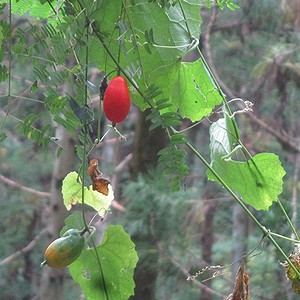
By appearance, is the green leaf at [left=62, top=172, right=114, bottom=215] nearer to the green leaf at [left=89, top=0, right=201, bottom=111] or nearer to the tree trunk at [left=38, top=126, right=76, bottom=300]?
the green leaf at [left=89, top=0, right=201, bottom=111]

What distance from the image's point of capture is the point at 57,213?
7.07 ft

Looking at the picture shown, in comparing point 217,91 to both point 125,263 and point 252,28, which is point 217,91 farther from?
point 252,28

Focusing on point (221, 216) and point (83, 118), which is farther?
point (221, 216)

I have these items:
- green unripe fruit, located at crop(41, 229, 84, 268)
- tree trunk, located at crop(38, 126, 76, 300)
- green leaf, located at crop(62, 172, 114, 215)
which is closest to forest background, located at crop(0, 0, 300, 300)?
tree trunk, located at crop(38, 126, 76, 300)

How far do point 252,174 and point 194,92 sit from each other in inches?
3.4

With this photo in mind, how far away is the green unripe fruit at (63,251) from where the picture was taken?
414 mm

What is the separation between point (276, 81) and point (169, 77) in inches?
93.0

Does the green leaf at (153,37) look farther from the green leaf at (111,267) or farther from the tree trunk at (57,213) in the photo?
the tree trunk at (57,213)

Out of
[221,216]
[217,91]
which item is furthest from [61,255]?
[221,216]

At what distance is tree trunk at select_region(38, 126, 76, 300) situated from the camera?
83.4 inches

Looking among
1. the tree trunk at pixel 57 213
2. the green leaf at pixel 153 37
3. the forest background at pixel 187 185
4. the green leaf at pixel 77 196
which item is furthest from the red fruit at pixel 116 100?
the tree trunk at pixel 57 213

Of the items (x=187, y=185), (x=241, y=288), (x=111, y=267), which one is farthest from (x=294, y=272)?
(x=187, y=185)

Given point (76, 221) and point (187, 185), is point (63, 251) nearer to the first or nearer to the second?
point (76, 221)

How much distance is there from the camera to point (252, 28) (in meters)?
3.25
